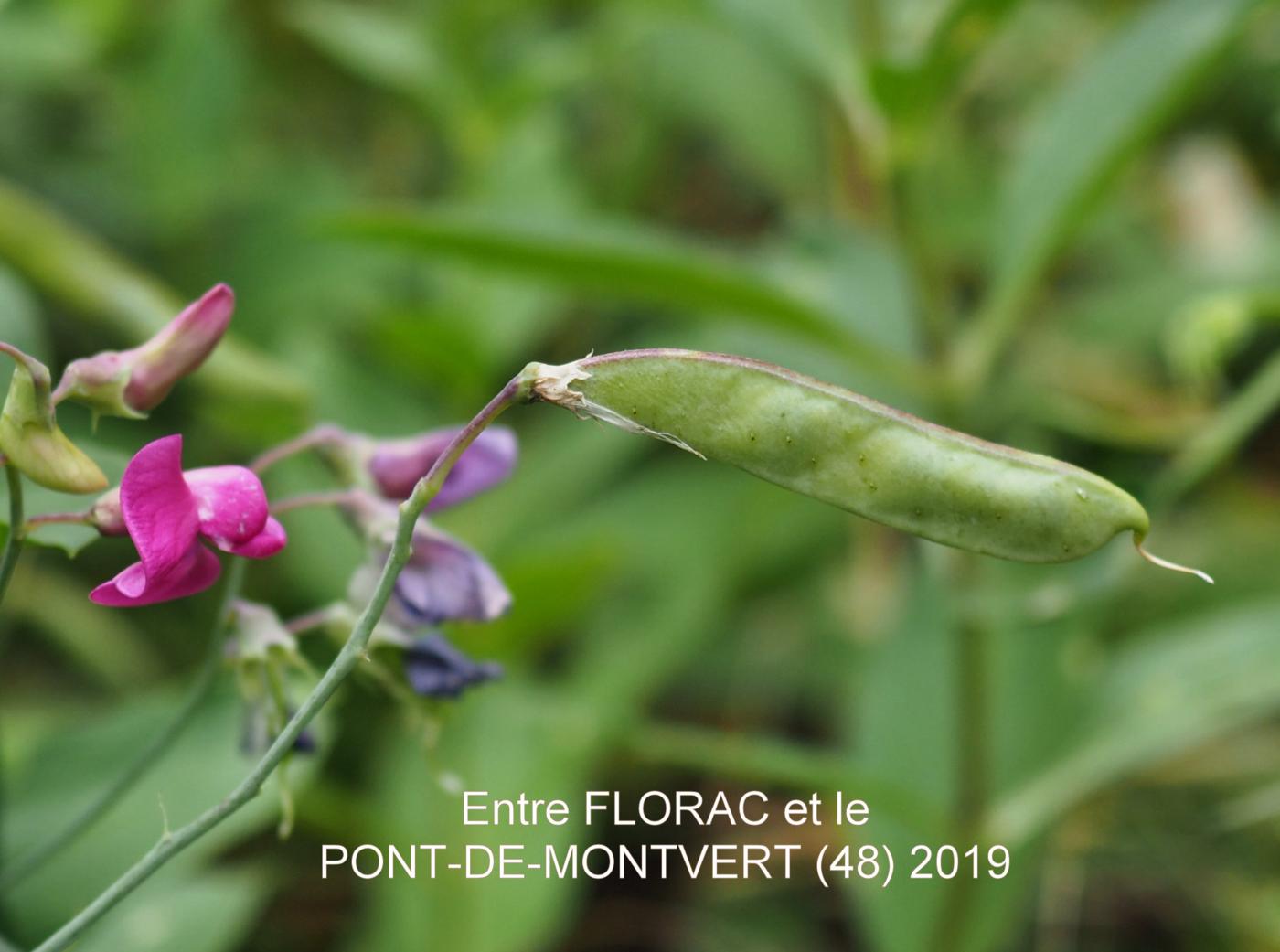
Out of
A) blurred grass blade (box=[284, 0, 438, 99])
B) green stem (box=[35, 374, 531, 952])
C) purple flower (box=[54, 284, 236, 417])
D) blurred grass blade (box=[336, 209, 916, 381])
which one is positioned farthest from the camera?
blurred grass blade (box=[284, 0, 438, 99])

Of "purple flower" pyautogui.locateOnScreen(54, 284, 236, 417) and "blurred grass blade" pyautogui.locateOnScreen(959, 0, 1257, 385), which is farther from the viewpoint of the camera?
"blurred grass blade" pyautogui.locateOnScreen(959, 0, 1257, 385)

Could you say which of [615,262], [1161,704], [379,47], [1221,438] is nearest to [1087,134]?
[1221,438]

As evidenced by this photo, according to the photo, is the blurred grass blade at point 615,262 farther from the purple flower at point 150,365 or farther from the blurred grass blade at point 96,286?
the purple flower at point 150,365

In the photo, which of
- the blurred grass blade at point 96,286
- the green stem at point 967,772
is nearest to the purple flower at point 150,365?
the blurred grass blade at point 96,286

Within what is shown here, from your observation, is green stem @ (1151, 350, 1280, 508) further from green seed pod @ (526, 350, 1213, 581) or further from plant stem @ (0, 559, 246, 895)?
plant stem @ (0, 559, 246, 895)

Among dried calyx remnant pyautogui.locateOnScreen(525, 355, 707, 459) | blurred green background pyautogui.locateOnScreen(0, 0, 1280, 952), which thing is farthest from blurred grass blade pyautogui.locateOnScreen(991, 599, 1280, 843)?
dried calyx remnant pyautogui.locateOnScreen(525, 355, 707, 459)

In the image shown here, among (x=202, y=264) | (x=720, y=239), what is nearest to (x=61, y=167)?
(x=202, y=264)

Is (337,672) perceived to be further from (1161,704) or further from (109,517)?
(1161,704)
